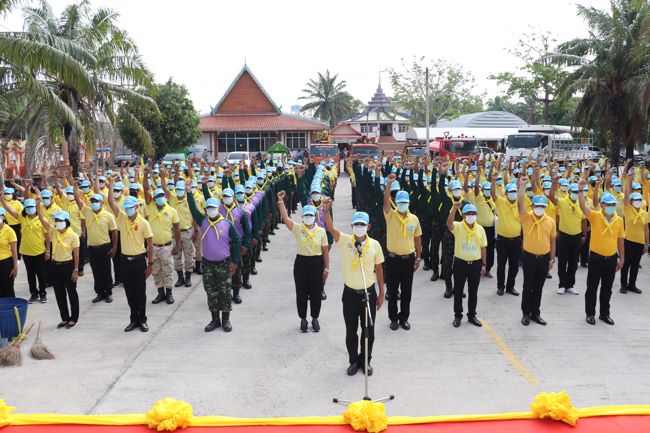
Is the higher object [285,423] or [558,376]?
[285,423]

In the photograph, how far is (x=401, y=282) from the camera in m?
7.67

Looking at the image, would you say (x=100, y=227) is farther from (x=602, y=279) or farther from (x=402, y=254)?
(x=602, y=279)

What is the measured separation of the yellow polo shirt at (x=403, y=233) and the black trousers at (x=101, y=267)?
14.0 feet

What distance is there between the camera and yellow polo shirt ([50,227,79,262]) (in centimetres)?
772

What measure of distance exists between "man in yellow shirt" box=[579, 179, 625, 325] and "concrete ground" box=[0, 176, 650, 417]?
0.81 ft

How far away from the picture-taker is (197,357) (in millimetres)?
6742

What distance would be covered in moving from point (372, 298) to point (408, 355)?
1.04m

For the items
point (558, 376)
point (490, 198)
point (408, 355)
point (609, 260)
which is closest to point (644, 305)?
point (609, 260)

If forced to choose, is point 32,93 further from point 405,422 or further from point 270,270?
point 405,422

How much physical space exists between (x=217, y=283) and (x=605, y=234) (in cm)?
485

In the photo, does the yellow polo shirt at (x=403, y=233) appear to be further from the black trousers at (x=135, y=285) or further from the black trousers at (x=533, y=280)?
the black trousers at (x=135, y=285)

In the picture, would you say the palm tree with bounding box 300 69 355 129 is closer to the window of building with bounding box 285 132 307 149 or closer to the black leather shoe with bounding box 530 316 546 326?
the window of building with bounding box 285 132 307 149

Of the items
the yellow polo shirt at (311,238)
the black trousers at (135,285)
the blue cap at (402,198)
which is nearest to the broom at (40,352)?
the black trousers at (135,285)

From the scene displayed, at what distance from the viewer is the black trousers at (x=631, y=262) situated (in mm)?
9188
